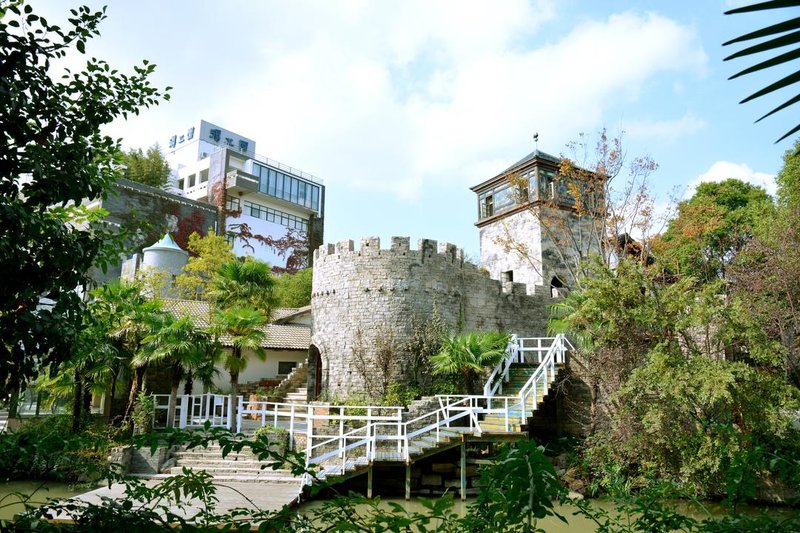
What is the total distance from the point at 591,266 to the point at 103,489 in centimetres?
1189

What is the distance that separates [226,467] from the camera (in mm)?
13047

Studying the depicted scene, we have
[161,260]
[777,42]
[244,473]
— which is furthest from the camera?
[161,260]

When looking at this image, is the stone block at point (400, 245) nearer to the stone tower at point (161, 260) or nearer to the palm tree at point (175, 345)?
the palm tree at point (175, 345)

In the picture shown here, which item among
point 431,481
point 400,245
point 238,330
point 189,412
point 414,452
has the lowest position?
point 431,481

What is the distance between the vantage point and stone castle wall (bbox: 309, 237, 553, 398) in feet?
55.7

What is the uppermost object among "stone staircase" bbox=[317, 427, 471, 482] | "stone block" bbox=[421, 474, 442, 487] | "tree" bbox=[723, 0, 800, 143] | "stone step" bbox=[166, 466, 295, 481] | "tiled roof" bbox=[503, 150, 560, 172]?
"tiled roof" bbox=[503, 150, 560, 172]

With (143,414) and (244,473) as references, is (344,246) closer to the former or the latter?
(143,414)

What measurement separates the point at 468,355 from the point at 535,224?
10353 millimetres

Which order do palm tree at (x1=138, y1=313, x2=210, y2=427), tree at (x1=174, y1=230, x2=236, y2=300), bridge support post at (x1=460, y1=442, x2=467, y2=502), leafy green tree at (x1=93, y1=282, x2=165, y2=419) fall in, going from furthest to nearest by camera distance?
1. tree at (x1=174, y1=230, x2=236, y2=300)
2. leafy green tree at (x1=93, y1=282, x2=165, y2=419)
3. palm tree at (x1=138, y1=313, x2=210, y2=427)
4. bridge support post at (x1=460, y1=442, x2=467, y2=502)

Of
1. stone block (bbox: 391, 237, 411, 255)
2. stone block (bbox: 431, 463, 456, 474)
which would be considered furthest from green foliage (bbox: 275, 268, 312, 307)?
stone block (bbox: 431, 463, 456, 474)

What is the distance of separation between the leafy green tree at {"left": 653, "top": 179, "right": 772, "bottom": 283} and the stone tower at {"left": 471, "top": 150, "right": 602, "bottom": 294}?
3.84 m

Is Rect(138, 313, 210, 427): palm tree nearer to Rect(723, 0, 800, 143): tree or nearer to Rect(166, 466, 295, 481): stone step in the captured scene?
Rect(166, 466, 295, 481): stone step

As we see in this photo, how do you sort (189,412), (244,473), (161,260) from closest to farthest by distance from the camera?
(244,473)
(189,412)
(161,260)

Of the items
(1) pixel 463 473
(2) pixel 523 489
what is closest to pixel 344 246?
(1) pixel 463 473
